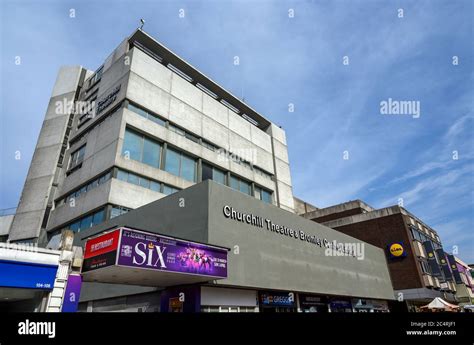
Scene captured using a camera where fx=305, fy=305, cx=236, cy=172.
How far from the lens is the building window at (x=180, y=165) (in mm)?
31312

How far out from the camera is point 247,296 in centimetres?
1791

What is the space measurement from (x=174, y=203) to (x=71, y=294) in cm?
760

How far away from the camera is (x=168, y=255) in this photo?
13281 millimetres

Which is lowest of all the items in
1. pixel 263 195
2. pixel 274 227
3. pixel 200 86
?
pixel 274 227

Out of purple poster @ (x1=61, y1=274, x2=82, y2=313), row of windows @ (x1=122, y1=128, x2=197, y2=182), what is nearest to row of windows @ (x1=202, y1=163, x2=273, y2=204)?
row of windows @ (x1=122, y1=128, x2=197, y2=182)

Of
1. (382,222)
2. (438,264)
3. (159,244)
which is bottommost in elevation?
(159,244)

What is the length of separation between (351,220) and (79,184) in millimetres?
38345

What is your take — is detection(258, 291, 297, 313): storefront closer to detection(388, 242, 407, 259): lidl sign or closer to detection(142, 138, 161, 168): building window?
detection(142, 138, 161, 168): building window

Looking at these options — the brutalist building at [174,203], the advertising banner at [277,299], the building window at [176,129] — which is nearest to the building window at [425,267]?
the brutalist building at [174,203]

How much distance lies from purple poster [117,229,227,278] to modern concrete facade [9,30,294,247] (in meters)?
14.2

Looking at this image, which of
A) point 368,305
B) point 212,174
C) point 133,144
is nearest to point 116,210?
point 133,144

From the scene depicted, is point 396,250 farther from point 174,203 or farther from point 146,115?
point 146,115

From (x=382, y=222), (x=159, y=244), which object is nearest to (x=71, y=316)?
(x=159, y=244)

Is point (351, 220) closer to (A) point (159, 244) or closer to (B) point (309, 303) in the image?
(B) point (309, 303)
